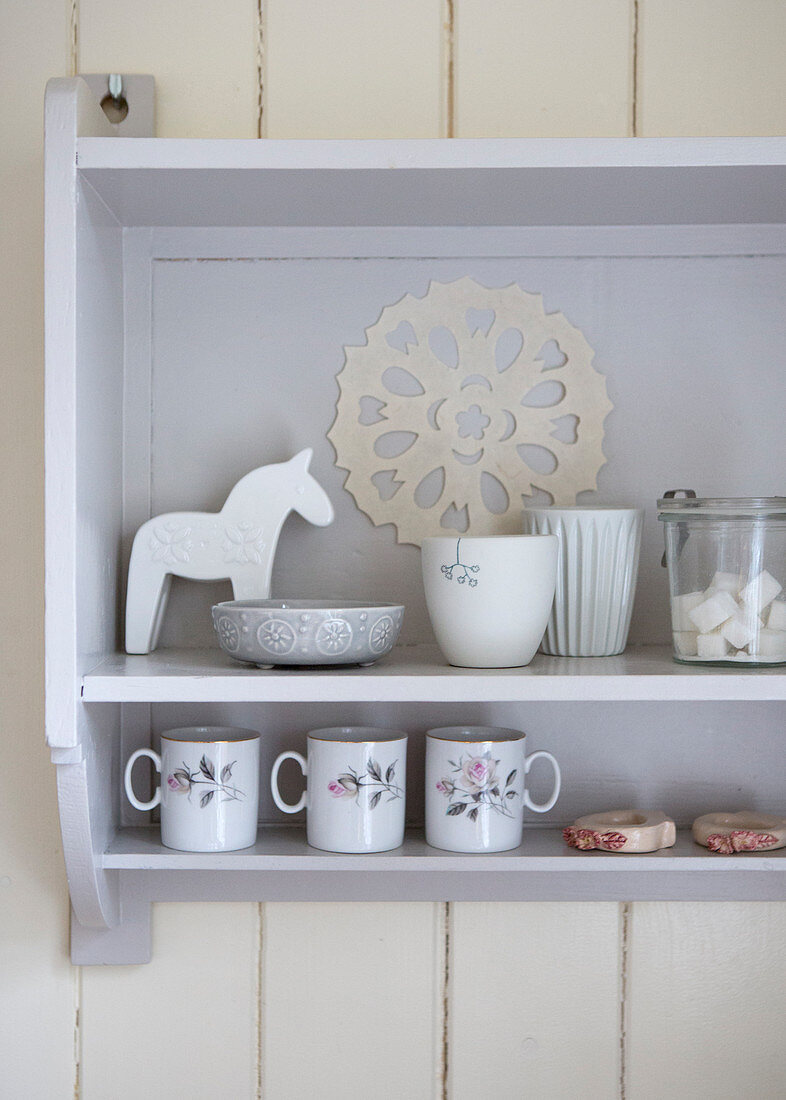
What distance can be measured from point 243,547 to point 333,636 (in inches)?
5.5

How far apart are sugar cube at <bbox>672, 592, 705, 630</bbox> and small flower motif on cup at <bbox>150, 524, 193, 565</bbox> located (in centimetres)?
38

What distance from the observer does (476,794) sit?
78 centimetres

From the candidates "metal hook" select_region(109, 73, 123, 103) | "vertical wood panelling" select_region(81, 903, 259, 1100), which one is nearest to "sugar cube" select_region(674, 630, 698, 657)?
"vertical wood panelling" select_region(81, 903, 259, 1100)

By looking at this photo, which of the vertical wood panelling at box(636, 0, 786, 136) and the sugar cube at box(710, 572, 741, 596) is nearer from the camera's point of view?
the sugar cube at box(710, 572, 741, 596)

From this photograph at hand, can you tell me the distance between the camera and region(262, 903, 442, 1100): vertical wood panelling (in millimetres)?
886

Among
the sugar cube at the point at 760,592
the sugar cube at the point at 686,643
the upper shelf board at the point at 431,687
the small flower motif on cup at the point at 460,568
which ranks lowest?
the upper shelf board at the point at 431,687

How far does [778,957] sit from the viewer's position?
0.89 metres

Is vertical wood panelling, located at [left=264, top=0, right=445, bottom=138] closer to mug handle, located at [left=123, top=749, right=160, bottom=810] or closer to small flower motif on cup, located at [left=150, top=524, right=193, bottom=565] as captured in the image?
small flower motif on cup, located at [left=150, top=524, right=193, bottom=565]

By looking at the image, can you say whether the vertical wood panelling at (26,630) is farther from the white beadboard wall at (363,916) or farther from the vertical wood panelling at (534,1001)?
the vertical wood panelling at (534,1001)

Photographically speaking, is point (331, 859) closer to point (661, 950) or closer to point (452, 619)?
point (452, 619)

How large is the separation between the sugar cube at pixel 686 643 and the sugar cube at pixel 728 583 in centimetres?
4

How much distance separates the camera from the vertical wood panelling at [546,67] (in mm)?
888

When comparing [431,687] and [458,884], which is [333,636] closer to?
[431,687]

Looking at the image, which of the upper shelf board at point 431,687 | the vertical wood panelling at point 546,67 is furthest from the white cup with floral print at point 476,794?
the vertical wood panelling at point 546,67
